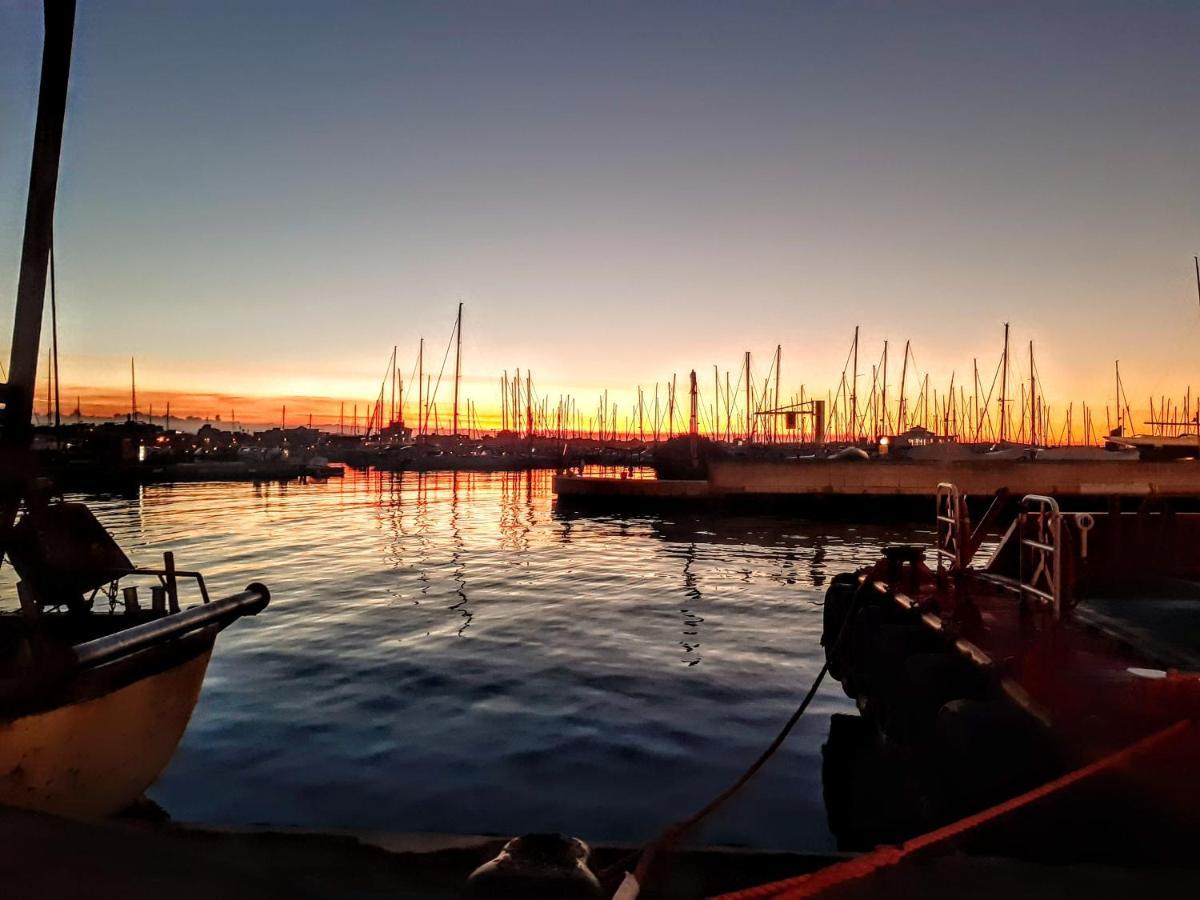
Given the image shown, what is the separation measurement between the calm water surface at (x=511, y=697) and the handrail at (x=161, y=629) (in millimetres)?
2021

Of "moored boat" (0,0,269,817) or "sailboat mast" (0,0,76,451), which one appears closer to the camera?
"moored boat" (0,0,269,817)

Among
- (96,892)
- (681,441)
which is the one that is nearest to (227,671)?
(96,892)

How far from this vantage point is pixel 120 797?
586 cm

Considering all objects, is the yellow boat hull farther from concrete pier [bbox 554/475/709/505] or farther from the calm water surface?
concrete pier [bbox 554/475/709/505]

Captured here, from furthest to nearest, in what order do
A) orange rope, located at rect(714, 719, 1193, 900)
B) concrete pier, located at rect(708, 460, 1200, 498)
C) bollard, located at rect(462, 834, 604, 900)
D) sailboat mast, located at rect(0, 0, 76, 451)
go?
concrete pier, located at rect(708, 460, 1200, 498), sailboat mast, located at rect(0, 0, 76, 451), orange rope, located at rect(714, 719, 1193, 900), bollard, located at rect(462, 834, 604, 900)

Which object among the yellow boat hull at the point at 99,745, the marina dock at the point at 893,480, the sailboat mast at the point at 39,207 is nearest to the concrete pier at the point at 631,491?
the marina dock at the point at 893,480

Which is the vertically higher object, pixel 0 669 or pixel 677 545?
pixel 0 669

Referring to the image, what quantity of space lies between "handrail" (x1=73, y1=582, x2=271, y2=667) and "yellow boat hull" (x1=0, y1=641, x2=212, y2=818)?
1.14ft

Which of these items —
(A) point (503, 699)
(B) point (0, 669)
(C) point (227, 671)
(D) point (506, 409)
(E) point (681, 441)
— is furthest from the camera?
(D) point (506, 409)

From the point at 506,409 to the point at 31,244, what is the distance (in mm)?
134742

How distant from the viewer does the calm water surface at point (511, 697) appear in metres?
7.36

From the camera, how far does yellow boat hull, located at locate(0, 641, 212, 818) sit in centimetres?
480

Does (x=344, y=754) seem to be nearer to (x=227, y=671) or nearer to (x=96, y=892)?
(x=227, y=671)

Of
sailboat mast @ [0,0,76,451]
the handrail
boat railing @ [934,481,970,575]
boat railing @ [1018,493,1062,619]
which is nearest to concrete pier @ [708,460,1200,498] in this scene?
boat railing @ [934,481,970,575]
